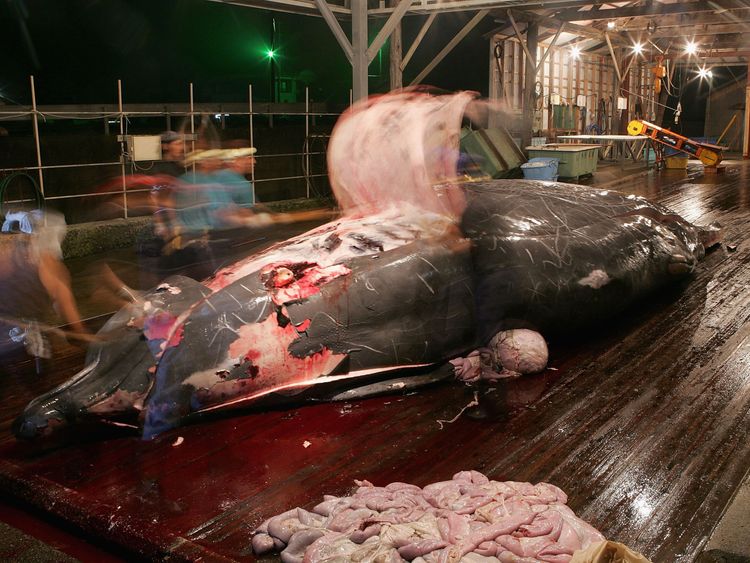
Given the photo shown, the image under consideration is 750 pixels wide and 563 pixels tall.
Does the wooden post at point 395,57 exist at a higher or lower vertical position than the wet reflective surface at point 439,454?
higher

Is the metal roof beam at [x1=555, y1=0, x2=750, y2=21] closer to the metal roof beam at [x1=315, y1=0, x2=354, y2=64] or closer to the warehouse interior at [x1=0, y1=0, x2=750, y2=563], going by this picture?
the metal roof beam at [x1=315, y1=0, x2=354, y2=64]

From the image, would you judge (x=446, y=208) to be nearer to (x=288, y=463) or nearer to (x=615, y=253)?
(x=615, y=253)

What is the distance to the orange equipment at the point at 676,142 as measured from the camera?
18.7 metres

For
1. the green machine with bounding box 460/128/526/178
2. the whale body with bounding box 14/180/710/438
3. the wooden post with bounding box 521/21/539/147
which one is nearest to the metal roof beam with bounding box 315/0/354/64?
the green machine with bounding box 460/128/526/178

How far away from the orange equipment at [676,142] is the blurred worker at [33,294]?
14.9m

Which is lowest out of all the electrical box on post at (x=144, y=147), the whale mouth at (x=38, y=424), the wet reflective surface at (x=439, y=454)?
the wet reflective surface at (x=439, y=454)

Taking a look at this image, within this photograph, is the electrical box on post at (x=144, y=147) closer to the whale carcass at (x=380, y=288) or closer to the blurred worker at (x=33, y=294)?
the blurred worker at (x=33, y=294)

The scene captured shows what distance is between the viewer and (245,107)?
13617mm

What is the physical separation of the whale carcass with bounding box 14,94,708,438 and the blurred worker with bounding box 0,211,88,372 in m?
1.75

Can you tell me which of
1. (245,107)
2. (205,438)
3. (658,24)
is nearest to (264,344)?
(205,438)

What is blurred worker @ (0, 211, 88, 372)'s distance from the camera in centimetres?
575

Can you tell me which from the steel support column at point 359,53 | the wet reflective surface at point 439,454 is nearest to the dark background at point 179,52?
the steel support column at point 359,53

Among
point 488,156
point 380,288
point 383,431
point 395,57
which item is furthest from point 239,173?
point 383,431

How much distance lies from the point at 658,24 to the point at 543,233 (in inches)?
798
